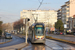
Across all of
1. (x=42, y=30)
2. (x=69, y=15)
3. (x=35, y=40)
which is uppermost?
(x=69, y=15)

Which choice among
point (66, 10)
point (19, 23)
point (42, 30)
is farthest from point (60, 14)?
point (42, 30)

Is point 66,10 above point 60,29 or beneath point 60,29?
above

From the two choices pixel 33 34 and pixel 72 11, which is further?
pixel 72 11

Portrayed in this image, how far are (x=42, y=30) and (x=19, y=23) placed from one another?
308ft

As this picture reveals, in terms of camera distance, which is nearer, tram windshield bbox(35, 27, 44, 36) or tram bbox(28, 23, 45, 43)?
tram bbox(28, 23, 45, 43)

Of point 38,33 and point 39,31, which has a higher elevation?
point 39,31

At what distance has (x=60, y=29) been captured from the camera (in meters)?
99.2

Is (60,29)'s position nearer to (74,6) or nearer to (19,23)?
(74,6)

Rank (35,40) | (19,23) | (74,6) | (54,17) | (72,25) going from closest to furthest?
(35,40), (72,25), (74,6), (19,23), (54,17)

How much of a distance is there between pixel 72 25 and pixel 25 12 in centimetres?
10220

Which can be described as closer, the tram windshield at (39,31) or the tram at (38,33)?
the tram at (38,33)

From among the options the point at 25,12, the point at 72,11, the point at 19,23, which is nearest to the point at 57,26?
the point at 72,11

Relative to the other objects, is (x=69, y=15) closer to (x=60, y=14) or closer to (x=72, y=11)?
(x=72, y=11)

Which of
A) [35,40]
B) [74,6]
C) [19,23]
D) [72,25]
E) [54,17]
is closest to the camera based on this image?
[35,40]
